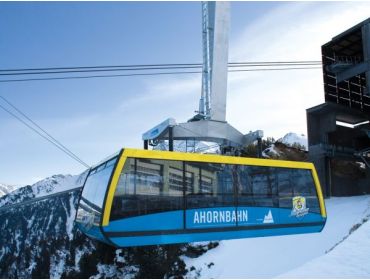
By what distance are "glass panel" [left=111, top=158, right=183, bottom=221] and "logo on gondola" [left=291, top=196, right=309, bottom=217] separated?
5.02 m

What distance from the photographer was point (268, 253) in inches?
804

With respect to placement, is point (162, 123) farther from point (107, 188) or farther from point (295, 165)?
point (107, 188)

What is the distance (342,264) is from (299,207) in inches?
190

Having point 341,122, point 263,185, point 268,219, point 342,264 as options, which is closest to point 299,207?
point 268,219

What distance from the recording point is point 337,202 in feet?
101

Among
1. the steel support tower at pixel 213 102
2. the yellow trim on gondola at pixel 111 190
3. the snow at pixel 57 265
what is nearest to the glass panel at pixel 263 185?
the yellow trim on gondola at pixel 111 190

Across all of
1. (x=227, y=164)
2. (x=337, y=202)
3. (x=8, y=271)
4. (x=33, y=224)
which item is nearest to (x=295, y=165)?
(x=227, y=164)

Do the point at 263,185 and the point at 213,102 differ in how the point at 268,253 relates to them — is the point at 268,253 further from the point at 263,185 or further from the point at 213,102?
the point at 213,102

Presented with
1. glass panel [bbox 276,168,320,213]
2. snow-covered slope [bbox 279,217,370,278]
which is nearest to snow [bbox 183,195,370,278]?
glass panel [bbox 276,168,320,213]

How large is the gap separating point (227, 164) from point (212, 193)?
3.87ft

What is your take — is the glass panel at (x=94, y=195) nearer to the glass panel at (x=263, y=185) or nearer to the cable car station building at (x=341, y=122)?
the glass panel at (x=263, y=185)

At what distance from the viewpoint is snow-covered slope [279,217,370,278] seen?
9227mm

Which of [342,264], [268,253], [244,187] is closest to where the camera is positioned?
[342,264]

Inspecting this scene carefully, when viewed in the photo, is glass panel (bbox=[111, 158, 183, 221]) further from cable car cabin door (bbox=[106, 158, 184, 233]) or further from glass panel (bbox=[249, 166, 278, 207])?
glass panel (bbox=[249, 166, 278, 207])
